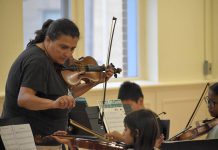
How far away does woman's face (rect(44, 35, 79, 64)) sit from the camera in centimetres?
219

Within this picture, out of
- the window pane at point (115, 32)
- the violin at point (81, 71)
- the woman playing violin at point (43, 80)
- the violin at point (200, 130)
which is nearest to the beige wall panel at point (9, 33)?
the window pane at point (115, 32)

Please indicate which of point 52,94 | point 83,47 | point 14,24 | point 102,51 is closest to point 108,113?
point 52,94

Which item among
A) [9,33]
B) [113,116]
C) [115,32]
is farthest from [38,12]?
[113,116]

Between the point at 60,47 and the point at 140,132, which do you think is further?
the point at 60,47

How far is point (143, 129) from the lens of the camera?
1967 millimetres

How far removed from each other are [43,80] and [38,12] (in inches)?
81.8

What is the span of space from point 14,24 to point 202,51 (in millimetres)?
2324

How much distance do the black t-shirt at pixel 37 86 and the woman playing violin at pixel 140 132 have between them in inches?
8.8

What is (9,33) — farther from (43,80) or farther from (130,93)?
(43,80)

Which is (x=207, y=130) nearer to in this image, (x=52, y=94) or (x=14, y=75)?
(x=52, y=94)

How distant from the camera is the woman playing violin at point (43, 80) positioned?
2.11m

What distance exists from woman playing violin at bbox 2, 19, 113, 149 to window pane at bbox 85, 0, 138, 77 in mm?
2206

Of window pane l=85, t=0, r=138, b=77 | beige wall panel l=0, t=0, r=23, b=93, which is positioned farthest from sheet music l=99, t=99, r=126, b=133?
window pane l=85, t=0, r=138, b=77

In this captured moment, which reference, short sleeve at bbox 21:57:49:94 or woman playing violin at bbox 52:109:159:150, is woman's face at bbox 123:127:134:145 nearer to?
woman playing violin at bbox 52:109:159:150
